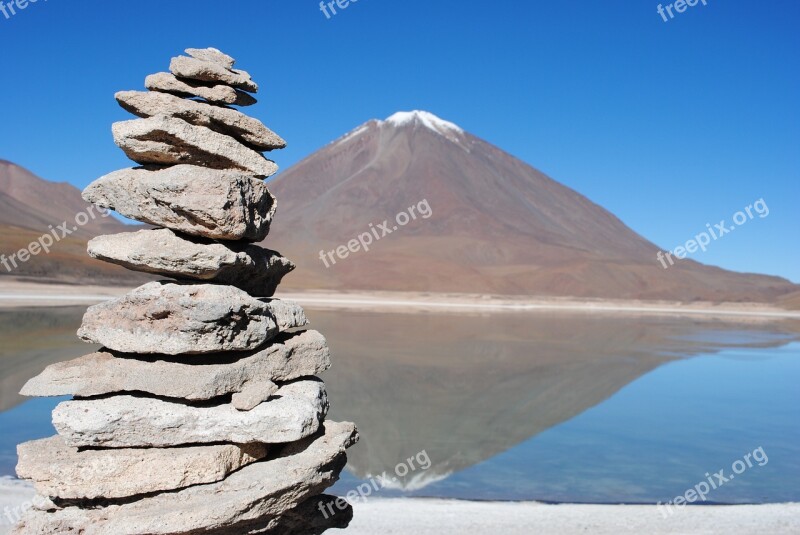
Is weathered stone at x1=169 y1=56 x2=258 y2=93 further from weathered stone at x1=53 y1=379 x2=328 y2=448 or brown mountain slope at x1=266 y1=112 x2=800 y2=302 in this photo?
brown mountain slope at x1=266 y1=112 x2=800 y2=302

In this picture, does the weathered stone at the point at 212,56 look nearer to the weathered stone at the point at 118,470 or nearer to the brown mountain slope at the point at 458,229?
the weathered stone at the point at 118,470

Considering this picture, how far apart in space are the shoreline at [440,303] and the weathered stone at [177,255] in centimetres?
3354

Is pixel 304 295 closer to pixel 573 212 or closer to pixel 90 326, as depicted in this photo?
pixel 90 326

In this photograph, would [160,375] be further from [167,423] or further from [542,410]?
[542,410]

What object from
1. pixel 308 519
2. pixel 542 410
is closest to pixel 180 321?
pixel 308 519

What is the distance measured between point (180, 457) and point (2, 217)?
119 m

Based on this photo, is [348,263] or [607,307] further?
[348,263]

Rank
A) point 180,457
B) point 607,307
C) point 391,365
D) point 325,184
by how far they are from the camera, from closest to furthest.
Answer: point 180,457 → point 391,365 → point 607,307 → point 325,184

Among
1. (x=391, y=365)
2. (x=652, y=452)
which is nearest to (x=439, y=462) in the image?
(x=652, y=452)

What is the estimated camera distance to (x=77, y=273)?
53.9 m

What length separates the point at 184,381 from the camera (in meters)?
5.17

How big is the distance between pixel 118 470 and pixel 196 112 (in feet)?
8.86

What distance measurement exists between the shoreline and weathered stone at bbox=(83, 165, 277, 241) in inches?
1323

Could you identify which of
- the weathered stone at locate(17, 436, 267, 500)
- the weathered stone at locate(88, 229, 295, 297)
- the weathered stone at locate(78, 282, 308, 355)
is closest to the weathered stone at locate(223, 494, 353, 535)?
the weathered stone at locate(17, 436, 267, 500)
